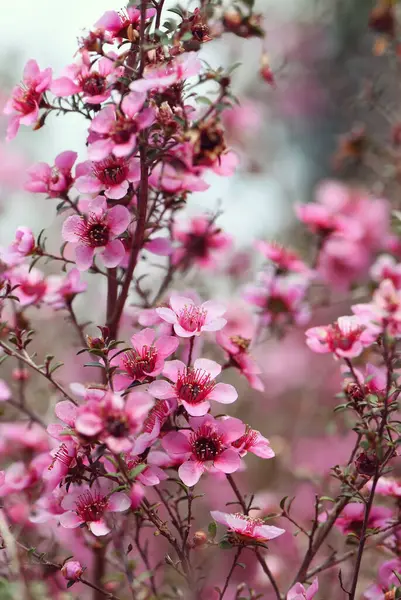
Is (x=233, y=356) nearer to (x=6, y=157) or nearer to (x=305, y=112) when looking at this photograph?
(x=6, y=157)

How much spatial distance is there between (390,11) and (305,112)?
2229 mm

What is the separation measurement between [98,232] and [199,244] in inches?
20.2

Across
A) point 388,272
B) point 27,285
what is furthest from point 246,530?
point 388,272

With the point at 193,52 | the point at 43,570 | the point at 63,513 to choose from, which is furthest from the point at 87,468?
the point at 193,52

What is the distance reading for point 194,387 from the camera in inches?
30.5

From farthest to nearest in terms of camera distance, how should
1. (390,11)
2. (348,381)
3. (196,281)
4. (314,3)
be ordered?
1. (314,3)
2. (196,281)
3. (390,11)
4. (348,381)

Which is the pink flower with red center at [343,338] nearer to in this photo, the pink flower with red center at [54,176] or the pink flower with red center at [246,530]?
the pink flower with red center at [246,530]

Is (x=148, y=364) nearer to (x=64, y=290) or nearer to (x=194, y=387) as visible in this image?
(x=194, y=387)

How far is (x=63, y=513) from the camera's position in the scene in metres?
0.80

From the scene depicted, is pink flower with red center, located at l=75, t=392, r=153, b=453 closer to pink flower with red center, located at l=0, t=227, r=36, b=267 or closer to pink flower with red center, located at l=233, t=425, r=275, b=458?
pink flower with red center, located at l=233, t=425, r=275, b=458

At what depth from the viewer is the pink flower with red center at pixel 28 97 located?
87 cm

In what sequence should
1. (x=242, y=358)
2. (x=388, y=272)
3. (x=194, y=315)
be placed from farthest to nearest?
(x=388, y=272) → (x=242, y=358) → (x=194, y=315)

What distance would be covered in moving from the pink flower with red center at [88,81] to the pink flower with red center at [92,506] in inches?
19.5

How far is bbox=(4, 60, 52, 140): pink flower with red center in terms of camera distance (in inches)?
34.3
